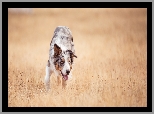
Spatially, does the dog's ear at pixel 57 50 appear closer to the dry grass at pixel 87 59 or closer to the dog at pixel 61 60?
the dog at pixel 61 60

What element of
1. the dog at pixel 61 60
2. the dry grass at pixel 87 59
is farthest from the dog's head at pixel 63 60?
the dry grass at pixel 87 59

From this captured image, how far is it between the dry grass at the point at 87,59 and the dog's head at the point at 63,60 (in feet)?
1.72

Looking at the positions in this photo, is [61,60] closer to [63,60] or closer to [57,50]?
[63,60]

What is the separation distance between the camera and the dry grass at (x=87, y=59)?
940cm

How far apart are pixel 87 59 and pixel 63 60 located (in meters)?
3.10

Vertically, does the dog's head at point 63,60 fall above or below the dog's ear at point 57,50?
below

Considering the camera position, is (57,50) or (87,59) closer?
(57,50)

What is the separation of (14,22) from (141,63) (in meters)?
8.02

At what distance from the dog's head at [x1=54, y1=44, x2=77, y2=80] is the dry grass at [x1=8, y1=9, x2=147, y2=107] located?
0.52m

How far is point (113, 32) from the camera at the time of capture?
1505cm

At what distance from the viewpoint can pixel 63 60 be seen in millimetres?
9453

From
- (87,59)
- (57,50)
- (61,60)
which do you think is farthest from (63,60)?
(87,59)

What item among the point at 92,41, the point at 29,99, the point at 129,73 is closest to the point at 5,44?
the point at 29,99

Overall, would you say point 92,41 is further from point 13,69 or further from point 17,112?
point 17,112
